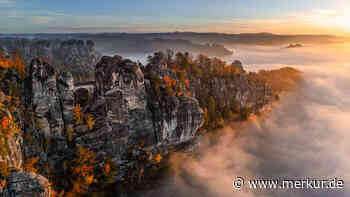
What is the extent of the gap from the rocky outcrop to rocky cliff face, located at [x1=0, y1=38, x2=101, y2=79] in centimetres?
11216

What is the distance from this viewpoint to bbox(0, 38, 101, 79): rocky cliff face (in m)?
131

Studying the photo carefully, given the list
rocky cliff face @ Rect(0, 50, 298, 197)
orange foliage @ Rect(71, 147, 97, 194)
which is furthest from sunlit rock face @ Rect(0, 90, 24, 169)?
orange foliage @ Rect(71, 147, 97, 194)

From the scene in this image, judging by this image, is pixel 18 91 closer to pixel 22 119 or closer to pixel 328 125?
pixel 22 119

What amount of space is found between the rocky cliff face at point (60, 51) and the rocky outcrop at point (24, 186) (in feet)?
368

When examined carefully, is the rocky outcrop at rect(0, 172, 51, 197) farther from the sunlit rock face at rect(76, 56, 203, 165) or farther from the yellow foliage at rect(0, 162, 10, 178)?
the sunlit rock face at rect(76, 56, 203, 165)

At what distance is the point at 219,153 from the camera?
204ft

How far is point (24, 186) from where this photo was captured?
22672mm

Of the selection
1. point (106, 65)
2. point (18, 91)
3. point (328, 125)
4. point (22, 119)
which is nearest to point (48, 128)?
point (22, 119)

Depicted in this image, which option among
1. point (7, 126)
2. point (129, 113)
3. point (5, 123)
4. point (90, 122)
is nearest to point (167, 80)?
point (129, 113)

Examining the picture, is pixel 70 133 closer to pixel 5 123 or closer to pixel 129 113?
pixel 129 113

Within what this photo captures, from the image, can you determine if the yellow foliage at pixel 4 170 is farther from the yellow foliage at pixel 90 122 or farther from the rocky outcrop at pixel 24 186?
the yellow foliage at pixel 90 122

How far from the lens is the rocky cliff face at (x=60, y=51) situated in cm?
13062

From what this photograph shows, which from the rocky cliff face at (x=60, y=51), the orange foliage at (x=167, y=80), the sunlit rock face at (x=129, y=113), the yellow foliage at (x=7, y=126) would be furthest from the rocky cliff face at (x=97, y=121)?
the rocky cliff face at (x=60, y=51)

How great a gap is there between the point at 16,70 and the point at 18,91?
3.88 m
